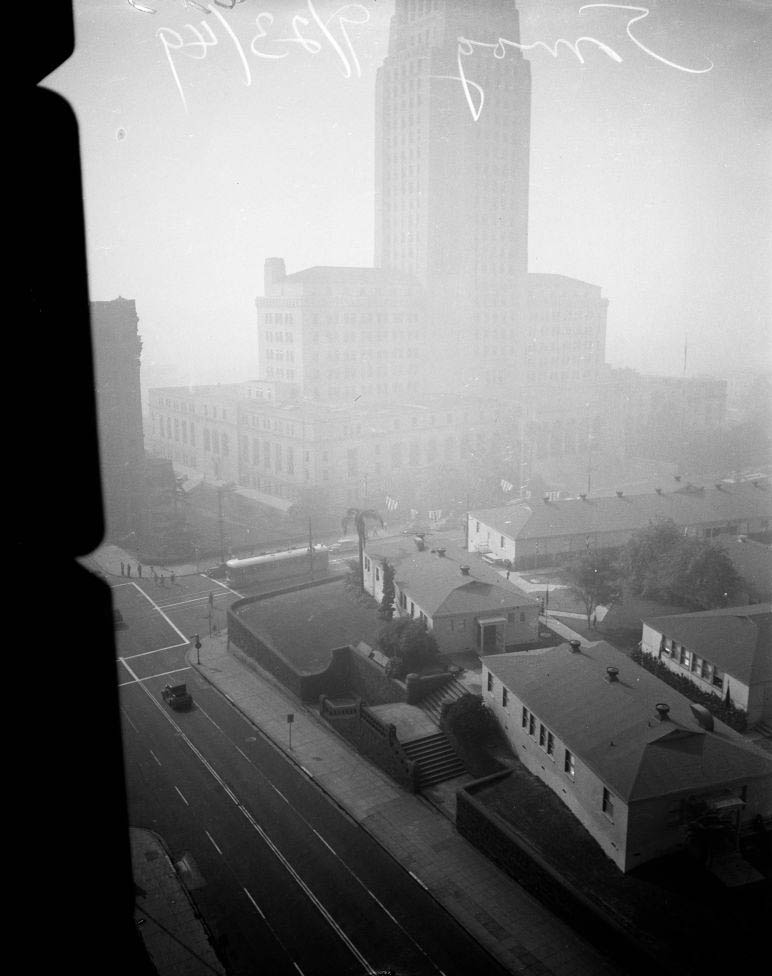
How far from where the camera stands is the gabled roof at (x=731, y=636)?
1284 cm

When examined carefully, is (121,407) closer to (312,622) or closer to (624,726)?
(312,622)

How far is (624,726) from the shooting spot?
34.6ft

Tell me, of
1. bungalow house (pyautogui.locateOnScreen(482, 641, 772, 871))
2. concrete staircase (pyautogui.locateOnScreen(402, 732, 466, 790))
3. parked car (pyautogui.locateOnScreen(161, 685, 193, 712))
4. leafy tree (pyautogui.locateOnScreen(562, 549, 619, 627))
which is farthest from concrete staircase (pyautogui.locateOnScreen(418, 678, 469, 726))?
leafy tree (pyautogui.locateOnScreen(562, 549, 619, 627))

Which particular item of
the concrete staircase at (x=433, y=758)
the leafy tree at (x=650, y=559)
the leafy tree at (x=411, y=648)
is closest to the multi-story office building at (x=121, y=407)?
the leafy tree at (x=411, y=648)

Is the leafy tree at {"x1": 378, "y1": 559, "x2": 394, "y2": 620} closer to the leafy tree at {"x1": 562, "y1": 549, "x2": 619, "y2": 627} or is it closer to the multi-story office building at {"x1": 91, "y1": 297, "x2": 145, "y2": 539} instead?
the leafy tree at {"x1": 562, "y1": 549, "x2": 619, "y2": 627}

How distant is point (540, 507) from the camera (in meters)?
24.2

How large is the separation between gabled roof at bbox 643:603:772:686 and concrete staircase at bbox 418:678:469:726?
387cm

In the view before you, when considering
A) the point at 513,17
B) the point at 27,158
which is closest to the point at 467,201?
the point at 513,17

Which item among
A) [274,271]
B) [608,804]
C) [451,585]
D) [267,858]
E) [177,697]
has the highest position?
[274,271]

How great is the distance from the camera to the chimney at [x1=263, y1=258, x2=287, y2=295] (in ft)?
157

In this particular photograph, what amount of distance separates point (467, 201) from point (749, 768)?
44.5 meters

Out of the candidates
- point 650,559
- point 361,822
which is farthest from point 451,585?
point 361,822

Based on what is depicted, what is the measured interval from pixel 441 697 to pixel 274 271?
126 feet

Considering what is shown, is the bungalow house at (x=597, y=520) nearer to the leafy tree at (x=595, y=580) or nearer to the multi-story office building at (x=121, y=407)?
the leafy tree at (x=595, y=580)
